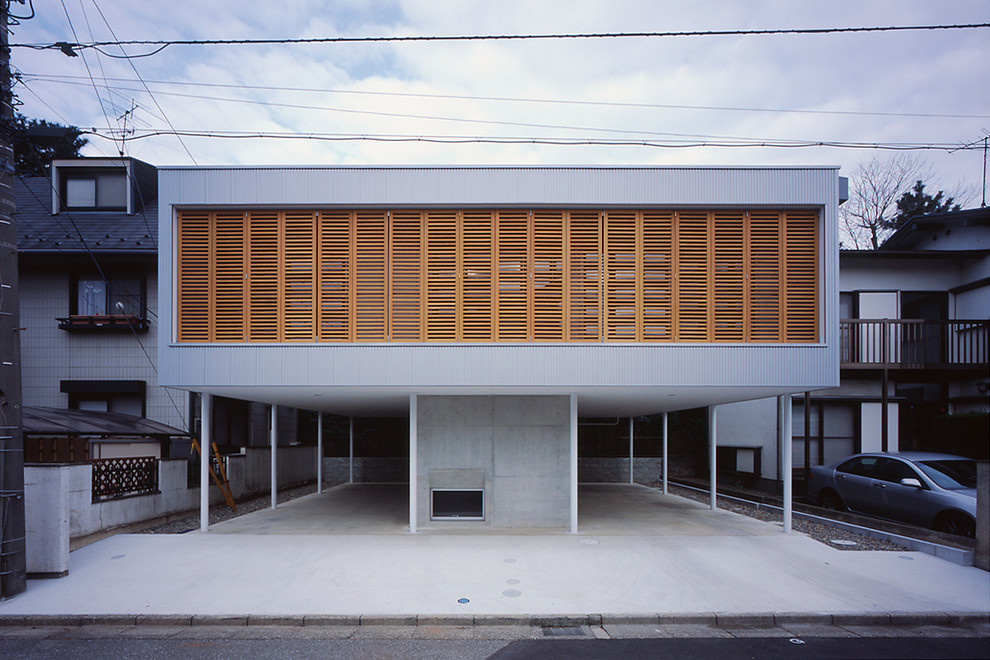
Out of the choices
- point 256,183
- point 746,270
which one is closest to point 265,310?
point 256,183

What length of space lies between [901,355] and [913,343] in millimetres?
418

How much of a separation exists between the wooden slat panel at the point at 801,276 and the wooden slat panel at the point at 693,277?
129 centimetres

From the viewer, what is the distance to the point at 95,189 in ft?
54.4

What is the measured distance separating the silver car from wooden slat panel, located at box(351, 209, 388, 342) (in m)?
9.38

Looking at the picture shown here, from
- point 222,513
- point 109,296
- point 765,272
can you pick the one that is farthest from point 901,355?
point 109,296

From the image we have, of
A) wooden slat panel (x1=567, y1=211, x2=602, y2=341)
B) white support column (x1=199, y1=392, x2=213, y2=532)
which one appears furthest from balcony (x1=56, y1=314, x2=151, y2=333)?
wooden slat panel (x1=567, y1=211, x2=602, y2=341)

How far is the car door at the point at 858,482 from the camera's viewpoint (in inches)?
436

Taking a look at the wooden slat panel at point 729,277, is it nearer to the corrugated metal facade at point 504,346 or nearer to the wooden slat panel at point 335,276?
the corrugated metal facade at point 504,346

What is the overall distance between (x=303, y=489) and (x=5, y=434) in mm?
10970

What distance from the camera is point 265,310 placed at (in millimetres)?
9477

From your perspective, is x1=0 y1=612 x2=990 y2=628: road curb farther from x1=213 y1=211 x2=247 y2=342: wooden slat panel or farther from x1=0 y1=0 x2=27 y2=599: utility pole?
x1=213 y1=211 x2=247 y2=342: wooden slat panel

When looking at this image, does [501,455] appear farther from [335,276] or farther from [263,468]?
[263,468]

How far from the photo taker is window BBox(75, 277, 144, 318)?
1516cm

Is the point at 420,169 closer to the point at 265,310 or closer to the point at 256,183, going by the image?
the point at 256,183
